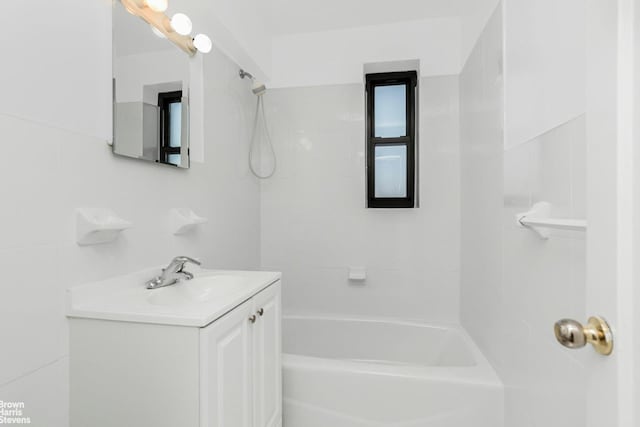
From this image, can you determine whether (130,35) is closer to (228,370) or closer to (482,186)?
(228,370)

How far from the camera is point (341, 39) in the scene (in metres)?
2.39

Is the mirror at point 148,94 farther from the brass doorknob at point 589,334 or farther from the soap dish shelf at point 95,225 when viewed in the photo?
the brass doorknob at point 589,334

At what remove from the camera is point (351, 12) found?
7.13 feet

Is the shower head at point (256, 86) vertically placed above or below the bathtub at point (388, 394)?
above

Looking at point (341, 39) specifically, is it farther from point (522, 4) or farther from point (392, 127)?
point (522, 4)

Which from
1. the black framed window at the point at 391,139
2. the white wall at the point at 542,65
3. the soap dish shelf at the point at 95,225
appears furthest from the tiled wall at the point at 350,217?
the soap dish shelf at the point at 95,225

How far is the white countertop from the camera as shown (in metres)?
0.88

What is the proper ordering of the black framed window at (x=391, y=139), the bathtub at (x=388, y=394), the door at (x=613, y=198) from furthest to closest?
the black framed window at (x=391, y=139) < the bathtub at (x=388, y=394) < the door at (x=613, y=198)

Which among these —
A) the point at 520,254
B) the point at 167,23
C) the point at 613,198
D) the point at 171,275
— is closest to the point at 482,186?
the point at 520,254

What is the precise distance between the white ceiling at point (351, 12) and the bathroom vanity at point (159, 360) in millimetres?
1905

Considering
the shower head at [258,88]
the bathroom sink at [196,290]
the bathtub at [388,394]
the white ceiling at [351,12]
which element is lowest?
the bathtub at [388,394]

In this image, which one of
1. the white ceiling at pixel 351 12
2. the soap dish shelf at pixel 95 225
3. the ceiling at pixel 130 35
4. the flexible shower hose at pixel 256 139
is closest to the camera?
the soap dish shelf at pixel 95 225

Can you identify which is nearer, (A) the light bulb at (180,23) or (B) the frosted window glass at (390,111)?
(A) the light bulb at (180,23)

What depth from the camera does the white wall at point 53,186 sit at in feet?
2.72
